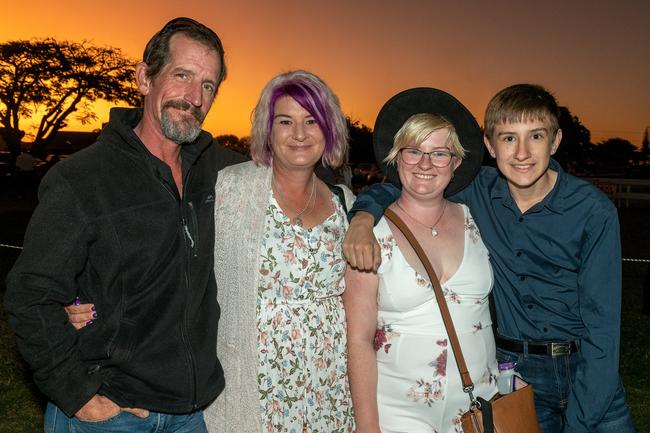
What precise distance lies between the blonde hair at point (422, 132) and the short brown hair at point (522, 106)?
0.26 m

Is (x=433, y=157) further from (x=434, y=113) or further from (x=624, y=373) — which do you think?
A: (x=624, y=373)

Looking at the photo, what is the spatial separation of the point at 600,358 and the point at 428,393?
836mm

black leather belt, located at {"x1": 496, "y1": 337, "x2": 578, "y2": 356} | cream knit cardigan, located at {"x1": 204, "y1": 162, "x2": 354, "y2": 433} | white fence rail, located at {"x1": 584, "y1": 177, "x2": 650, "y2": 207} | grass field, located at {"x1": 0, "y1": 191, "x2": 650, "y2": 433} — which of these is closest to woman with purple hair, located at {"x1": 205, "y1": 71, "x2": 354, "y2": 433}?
cream knit cardigan, located at {"x1": 204, "y1": 162, "x2": 354, "y2": 433}

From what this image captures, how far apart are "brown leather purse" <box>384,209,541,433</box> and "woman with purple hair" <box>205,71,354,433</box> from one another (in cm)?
62

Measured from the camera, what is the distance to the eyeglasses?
3.09 meters

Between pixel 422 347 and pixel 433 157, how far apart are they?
0.92 meters

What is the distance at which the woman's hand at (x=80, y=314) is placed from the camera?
2.66 metres

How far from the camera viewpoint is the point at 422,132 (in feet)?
10.2

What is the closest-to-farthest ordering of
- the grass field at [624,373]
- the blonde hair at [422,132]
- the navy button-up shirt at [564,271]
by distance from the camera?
the navy button-up shirt at [564,271] < the blonde hair at [422,132] < the grass field at [624,373]

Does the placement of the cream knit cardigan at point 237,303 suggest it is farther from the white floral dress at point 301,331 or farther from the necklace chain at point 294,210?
the necklace chain at point 294,210

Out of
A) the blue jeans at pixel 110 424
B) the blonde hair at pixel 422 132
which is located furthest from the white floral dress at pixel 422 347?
the blue jeans at pixel 110 424

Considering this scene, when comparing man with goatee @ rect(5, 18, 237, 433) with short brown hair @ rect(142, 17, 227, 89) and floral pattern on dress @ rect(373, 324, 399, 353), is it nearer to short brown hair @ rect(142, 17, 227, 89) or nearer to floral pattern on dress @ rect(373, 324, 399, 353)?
short brown hair @ rect(142, 17, 227, 89)

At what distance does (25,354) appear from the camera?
2.55 meters

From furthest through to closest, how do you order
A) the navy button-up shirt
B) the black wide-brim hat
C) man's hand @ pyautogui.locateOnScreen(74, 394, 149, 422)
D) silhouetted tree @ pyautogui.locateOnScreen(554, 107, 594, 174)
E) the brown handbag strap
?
silhouetted tree @ pyautogui.locateOnScreen(554, 107, 594, 174) → the black wide-brim hat → the navy button-up shirt → the brown handbag strap → man's hand @ pyautogui.locateOnScreen(74, 394, 149, 422)
